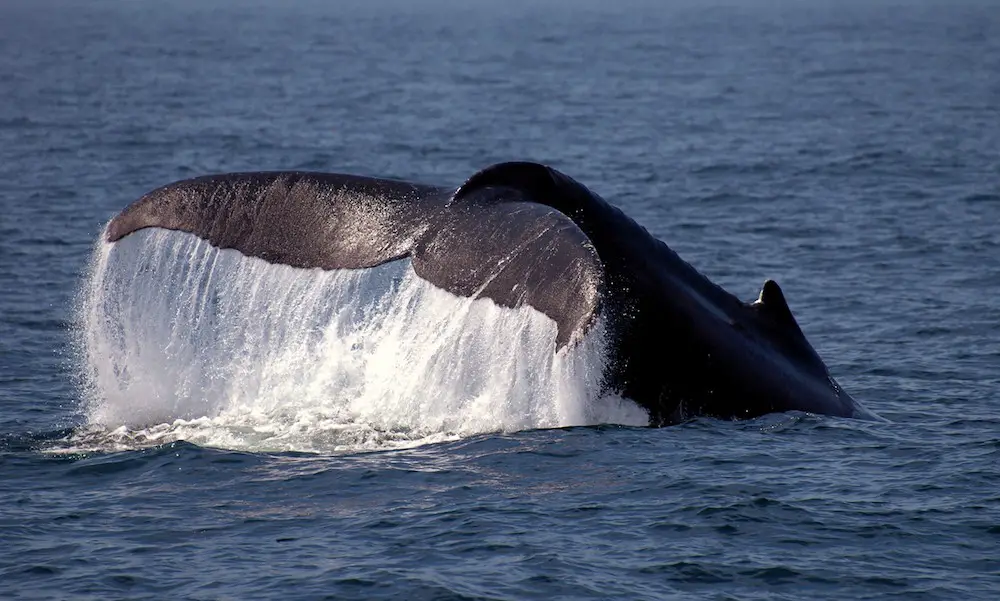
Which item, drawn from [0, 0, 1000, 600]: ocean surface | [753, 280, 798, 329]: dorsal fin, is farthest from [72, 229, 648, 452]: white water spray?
[753, 280, 798, 329]: dorsal fin

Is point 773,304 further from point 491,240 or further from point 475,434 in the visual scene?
point 491,240

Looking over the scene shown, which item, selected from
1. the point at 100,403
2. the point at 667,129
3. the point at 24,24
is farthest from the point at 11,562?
the point at 24,24

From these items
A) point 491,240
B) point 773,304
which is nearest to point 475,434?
point 491,240

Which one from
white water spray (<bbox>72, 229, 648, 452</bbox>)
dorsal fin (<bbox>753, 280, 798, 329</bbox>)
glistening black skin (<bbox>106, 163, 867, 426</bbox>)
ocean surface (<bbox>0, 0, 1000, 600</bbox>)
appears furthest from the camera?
dorsal fin (<bbox>753, 280, 798, 329</bbox>)

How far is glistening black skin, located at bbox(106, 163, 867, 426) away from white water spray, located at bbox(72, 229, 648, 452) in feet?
0.41

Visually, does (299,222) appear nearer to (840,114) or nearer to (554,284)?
(554,284)

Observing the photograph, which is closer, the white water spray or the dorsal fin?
the white water spray

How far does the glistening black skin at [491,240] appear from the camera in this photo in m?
8.62

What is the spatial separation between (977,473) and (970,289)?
763 centimetres

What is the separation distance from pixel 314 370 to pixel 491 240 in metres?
3.48

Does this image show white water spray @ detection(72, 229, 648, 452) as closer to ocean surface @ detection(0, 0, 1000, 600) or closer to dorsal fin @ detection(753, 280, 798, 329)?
ocean surface @ detection(0, 0, 1000, 600)

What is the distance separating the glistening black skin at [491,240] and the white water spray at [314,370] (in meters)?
0.12

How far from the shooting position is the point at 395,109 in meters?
41.3

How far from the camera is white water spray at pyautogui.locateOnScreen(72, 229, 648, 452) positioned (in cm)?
894
